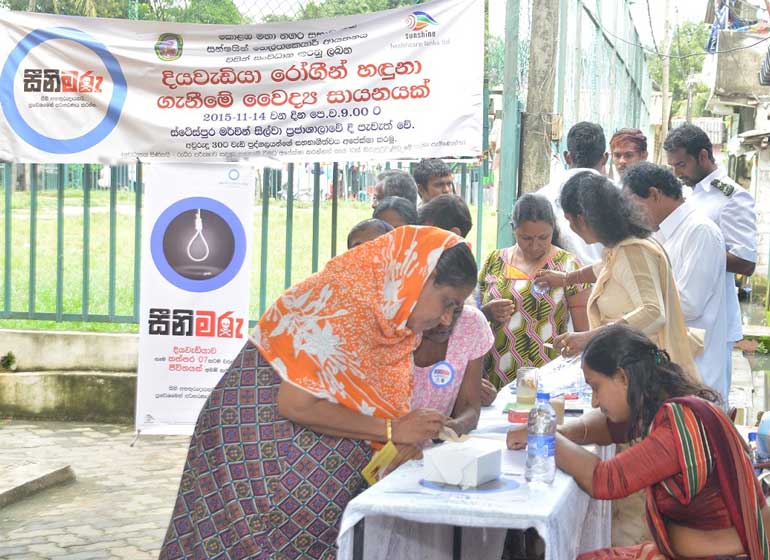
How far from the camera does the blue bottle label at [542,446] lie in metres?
3.26

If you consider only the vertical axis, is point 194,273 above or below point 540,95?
below

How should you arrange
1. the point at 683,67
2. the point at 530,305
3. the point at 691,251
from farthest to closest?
the point at 683,67
the point at 530,305
the point at 691,251

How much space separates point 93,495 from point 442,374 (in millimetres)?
3338

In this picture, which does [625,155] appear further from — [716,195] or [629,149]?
[716,195]

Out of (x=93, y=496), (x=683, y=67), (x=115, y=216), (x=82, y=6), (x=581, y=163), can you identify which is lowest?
(x=93, y=496)

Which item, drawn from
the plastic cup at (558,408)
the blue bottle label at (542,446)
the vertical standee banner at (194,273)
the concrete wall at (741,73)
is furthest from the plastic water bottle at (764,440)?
the concrete wall at (741,73)

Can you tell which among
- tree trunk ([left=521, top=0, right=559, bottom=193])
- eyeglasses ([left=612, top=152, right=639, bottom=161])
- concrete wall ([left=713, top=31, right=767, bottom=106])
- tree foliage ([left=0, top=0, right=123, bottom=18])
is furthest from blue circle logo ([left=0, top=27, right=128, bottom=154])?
concrete wall ([left=713, top=31, right=767, bottom=106])

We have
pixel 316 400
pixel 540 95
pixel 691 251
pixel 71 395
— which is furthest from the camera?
pixel 71 395

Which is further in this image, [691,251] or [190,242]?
[190,242]

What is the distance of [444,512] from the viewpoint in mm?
2879

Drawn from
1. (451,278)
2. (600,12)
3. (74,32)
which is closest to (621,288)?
(451,278)

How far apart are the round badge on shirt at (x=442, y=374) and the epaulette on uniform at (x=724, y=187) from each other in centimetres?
271

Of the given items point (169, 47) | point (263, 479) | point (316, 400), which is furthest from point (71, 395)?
point (316, 400)

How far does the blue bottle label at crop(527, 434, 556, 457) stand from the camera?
3.26m
